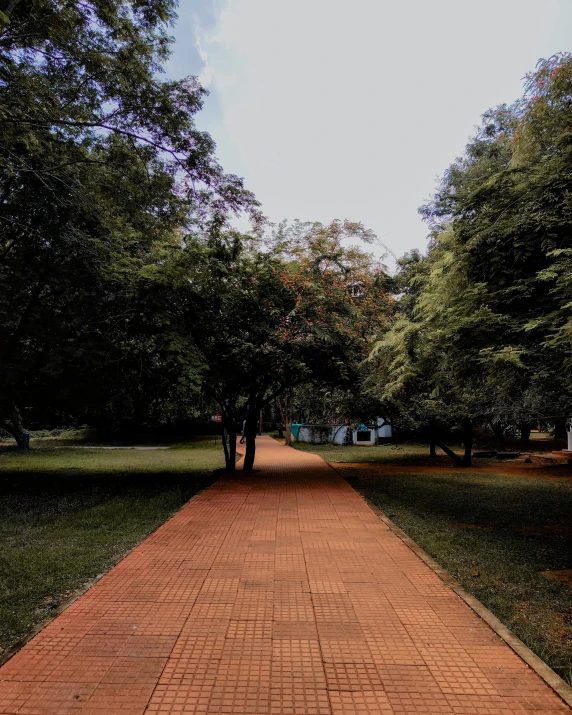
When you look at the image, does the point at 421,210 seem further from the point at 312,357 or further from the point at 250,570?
the point at 250,570

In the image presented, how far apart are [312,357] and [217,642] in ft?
27.6

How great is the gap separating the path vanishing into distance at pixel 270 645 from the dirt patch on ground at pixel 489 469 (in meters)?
9.95

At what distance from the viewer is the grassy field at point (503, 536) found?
385 cm

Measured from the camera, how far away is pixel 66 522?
7242 millimetres

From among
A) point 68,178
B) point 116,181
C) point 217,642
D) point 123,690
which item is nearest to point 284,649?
point 217,642

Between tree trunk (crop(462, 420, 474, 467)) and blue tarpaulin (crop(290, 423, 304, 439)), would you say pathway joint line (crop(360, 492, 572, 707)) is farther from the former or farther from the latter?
blue tarpaulin (crop(290, 423, 304, 439))

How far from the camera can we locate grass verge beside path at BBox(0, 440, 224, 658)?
404cm

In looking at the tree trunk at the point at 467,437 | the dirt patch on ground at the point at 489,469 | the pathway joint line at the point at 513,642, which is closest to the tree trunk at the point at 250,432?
the dirt patch on ground at the point at 489,469

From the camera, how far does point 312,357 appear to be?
1108 centimetres

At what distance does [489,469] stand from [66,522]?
1389cm

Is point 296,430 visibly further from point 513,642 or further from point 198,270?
point 513,642

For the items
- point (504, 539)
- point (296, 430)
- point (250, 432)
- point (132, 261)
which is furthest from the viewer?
point (296, 430)

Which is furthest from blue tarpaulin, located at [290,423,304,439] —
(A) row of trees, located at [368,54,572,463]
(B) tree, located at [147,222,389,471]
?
(A) row of trees, located at [368,54,572,463]

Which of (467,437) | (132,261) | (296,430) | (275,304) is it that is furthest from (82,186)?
(296,430)
